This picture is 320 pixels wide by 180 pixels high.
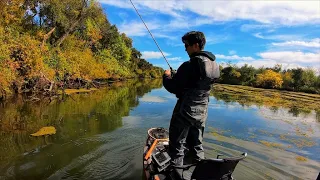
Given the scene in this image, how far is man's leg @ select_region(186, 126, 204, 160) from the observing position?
4.67 m

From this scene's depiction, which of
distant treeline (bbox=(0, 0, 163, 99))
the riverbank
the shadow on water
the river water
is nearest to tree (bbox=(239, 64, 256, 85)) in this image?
the riverbank

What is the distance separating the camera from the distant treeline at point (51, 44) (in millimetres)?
17156

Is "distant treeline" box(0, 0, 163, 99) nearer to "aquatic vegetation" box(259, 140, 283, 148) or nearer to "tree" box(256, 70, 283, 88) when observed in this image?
"aquatic vegetation" box(259, 140, 283, 148)

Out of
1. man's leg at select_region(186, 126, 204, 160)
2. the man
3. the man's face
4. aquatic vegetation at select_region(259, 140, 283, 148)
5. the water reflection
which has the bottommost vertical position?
aquatic vegetation at select_region(259, 140, 283, 148)

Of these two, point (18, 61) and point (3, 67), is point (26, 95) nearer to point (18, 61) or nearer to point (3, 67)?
point (18, 61)

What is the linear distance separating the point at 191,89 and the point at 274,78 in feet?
162

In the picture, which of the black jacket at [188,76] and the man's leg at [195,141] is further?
the man's leg at [195,141]

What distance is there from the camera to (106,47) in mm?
45250

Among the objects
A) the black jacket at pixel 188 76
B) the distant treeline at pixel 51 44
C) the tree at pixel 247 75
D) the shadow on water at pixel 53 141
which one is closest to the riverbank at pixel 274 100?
the shadow on water at pixel 53 141

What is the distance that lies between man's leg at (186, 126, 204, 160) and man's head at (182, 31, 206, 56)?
1.36 metres

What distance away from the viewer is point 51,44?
28984mm

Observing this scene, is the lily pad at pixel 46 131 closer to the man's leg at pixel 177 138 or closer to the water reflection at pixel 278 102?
the man's leg at pixel 177 138

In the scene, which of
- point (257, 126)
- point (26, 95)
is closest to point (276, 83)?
point (257, 126)

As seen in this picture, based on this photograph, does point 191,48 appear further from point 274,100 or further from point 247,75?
point 247,75
